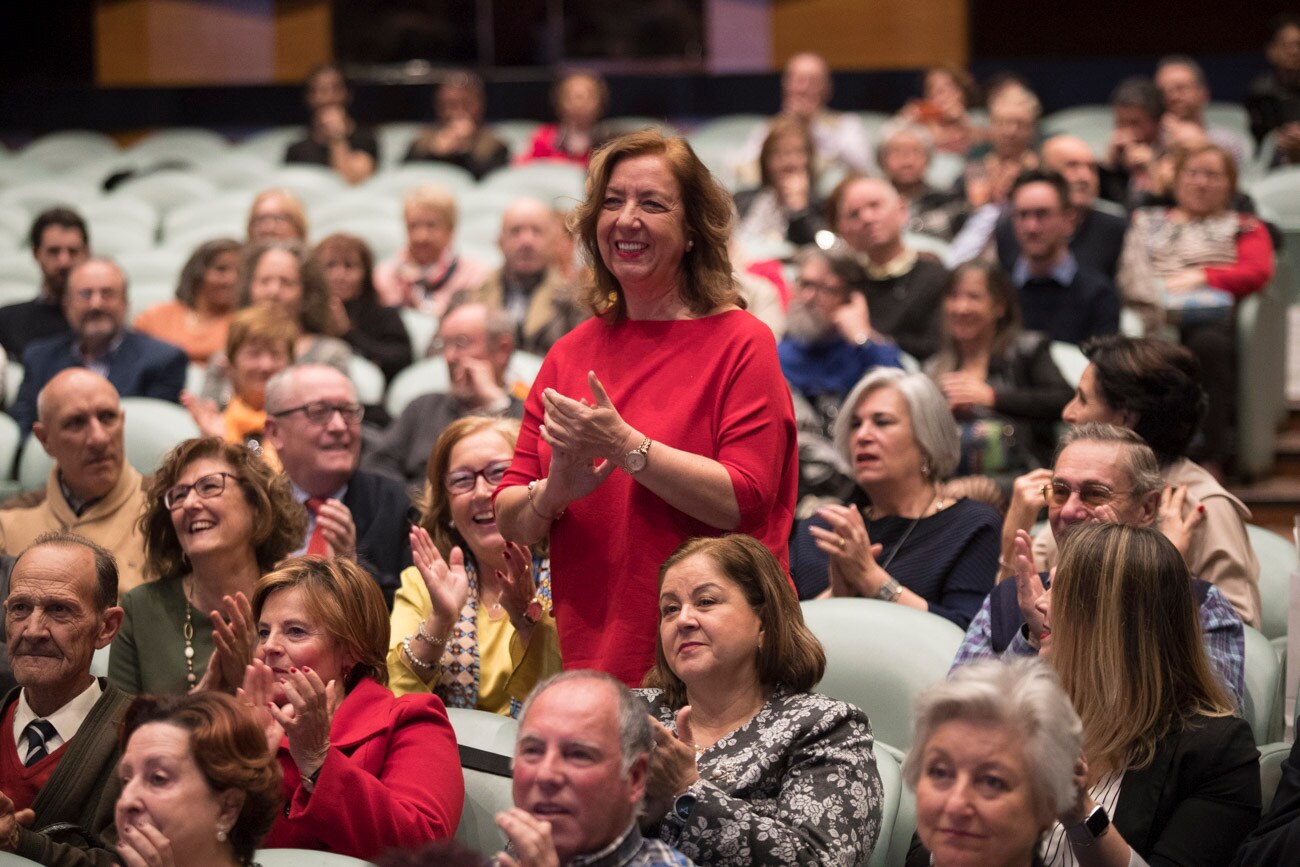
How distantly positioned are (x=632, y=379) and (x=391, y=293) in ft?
12.1

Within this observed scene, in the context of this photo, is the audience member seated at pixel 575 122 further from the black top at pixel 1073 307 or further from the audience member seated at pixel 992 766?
the audience member seated at pixel 992 766

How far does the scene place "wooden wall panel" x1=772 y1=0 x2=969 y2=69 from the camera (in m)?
9.53

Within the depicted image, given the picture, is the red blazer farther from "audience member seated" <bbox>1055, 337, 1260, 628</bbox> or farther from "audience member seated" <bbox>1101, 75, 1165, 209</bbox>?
"audience member seated" <bbox>1101, 75, 1165, 209</bbox>

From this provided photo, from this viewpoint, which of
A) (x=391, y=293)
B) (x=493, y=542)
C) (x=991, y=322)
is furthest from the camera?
(x=391, y=293)

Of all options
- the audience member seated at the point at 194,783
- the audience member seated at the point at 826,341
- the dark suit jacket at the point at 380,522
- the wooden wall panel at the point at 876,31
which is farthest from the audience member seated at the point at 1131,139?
the audience member seated at the point at 194,783

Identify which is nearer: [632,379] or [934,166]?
[632,379]

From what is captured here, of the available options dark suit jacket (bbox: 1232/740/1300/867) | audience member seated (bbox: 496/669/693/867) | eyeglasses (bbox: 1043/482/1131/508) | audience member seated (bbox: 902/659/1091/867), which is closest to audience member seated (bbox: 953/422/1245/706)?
eyeglasses (bbox: 1043/482/1131/508)

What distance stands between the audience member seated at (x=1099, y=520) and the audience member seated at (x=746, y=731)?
34cm

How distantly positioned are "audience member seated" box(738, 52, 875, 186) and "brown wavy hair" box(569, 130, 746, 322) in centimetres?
461

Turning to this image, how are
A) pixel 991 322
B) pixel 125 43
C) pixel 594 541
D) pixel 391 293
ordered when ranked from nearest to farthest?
pixel 594 541, pixel 991 322, pixel 391 293, pixel 125 43

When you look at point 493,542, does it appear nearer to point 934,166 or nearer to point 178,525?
point 178,525

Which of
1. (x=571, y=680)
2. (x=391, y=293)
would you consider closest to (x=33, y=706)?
(x=571, y=680)

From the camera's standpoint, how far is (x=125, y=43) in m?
10.1

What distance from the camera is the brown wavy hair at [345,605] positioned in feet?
7.74
